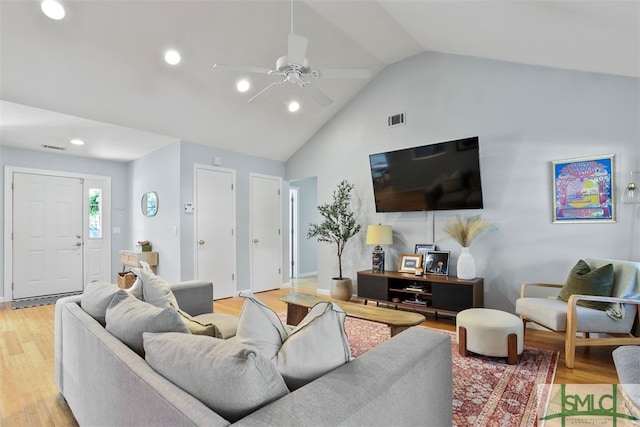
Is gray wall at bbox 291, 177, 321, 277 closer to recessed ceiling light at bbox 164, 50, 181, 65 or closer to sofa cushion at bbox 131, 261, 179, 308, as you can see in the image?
Result: recessed ceiling light at bbox 164, 50, 181, 65

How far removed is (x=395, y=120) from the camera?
4.78m

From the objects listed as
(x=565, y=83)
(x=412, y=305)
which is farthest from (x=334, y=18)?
(x=412, y=305)

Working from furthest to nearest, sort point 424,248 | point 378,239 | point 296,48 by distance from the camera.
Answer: point 378,239 < point 424,248 < point 296,48

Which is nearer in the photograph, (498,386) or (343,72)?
(498,386)

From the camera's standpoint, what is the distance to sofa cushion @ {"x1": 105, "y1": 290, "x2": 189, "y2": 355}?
1.35m

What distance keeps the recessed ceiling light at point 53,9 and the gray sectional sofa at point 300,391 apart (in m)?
2.66

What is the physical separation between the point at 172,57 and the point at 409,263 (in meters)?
3.79

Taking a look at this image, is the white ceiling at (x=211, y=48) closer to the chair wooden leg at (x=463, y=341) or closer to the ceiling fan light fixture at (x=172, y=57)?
the ceiling fan light fixture at (x=172, y=57)

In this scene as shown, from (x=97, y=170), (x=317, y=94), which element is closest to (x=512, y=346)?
(x=317, y=94)

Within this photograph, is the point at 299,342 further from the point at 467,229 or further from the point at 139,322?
the point at 467,229

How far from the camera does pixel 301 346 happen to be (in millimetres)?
1140

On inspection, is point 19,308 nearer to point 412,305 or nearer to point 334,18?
point 412,305

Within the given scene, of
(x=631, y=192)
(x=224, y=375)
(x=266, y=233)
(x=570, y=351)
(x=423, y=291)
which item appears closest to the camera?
(x=224, y=375)

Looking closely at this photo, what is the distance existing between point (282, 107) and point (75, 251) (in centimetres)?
440
